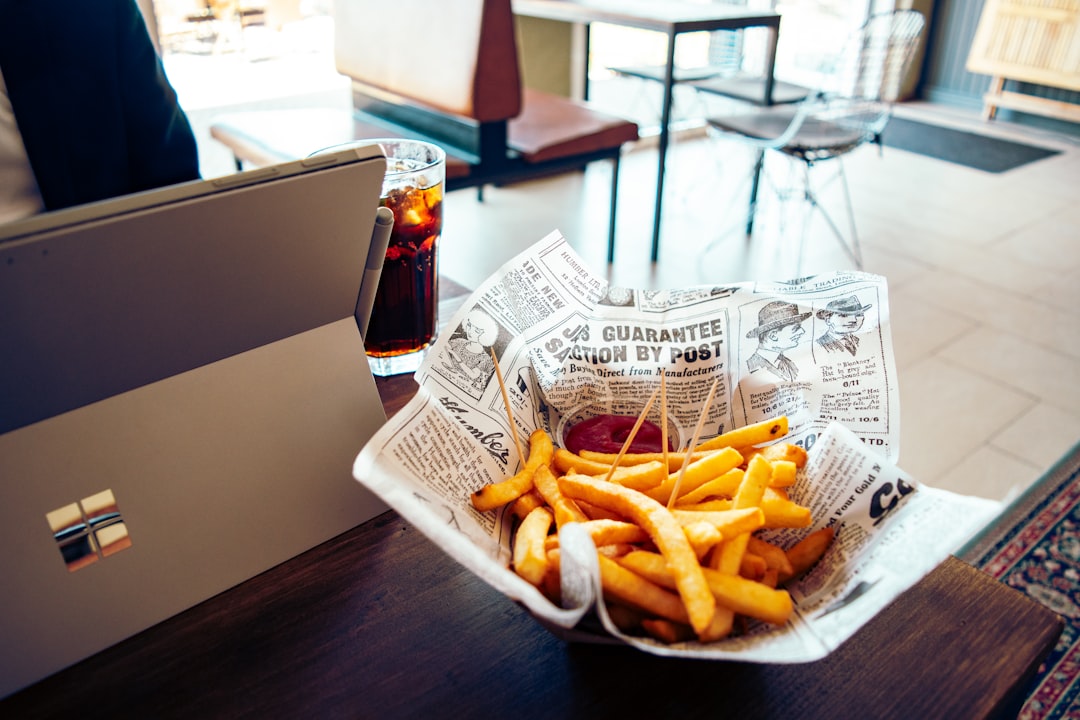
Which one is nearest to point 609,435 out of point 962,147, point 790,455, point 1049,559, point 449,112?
point 790,455

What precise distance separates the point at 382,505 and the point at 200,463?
0.59ft

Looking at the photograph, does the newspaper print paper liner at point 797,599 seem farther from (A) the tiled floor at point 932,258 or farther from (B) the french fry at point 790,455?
(A) the tiled floor at point 932,258

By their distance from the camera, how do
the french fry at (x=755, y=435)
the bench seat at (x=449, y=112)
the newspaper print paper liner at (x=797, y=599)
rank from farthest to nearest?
the bench seat at (x=449, y=112)
the french fry at (x=755, y=435)
the newspaper print paper liner at (x=797, y=599)

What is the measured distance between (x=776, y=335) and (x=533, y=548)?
39 centimetres

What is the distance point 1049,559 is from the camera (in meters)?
1.80

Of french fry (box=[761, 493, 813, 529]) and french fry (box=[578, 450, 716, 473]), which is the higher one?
french fry (box=[761, 493, 813, 529])

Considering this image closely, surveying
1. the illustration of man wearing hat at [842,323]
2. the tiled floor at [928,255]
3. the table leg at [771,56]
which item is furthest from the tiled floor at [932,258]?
the illustration of man wearing hat at [842,323]

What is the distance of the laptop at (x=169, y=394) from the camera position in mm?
517

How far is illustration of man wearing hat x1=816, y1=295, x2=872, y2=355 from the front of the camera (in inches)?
31.6

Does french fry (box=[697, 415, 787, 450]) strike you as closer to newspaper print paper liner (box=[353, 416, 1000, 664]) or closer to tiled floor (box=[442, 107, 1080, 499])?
newspaper print paper liner (box=[353, 416, 1000, 664])

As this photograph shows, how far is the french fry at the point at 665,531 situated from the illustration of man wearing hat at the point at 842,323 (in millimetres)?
300

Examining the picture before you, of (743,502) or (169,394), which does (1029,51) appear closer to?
(743,502)

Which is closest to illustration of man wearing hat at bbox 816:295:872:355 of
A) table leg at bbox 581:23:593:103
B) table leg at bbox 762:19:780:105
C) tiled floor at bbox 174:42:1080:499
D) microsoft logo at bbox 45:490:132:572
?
microsoft logo at bbox 45:490:132:572

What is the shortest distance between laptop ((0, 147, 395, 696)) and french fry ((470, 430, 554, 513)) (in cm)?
14
